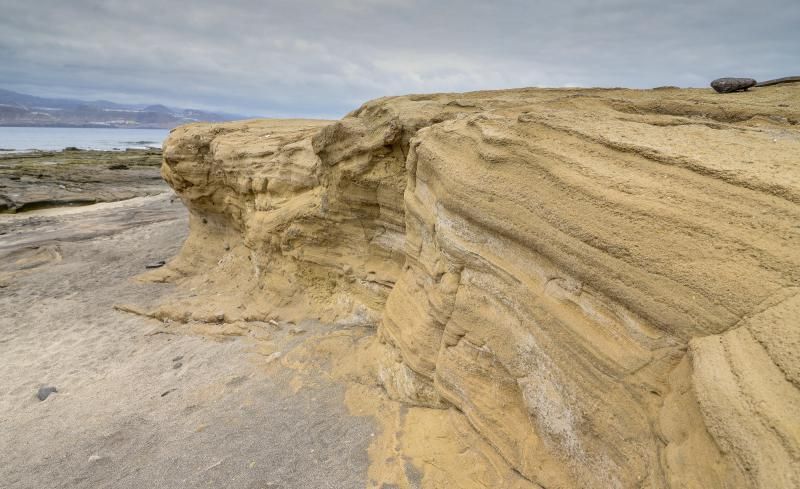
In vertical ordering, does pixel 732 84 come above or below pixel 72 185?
above

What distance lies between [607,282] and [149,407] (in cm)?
427

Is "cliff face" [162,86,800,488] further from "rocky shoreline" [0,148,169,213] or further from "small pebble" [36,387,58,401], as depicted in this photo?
"rocky shoreline" [0,148,169,213]

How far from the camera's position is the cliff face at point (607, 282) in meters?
1.80

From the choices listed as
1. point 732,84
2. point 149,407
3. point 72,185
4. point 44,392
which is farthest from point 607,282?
point 72,185

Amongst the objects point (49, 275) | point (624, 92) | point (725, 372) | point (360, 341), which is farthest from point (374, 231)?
point (49, 275)

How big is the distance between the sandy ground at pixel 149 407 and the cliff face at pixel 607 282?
2.91 feet

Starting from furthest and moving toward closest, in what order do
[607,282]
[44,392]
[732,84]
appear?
[44,392]
[732,84]
[607,282]

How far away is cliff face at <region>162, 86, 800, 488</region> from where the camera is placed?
180 cm

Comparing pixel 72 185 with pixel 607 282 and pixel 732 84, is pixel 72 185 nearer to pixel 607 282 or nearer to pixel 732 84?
pixel 732 84

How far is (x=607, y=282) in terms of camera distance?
2314mm

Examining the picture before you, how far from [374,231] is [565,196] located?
312cm

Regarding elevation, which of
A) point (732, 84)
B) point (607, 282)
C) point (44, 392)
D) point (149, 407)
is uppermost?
point (732, 84)

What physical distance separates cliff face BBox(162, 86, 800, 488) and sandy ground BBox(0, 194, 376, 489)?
89 cm

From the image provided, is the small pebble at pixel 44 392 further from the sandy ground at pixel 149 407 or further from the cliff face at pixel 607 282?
the cliff face at pixel 607 282
